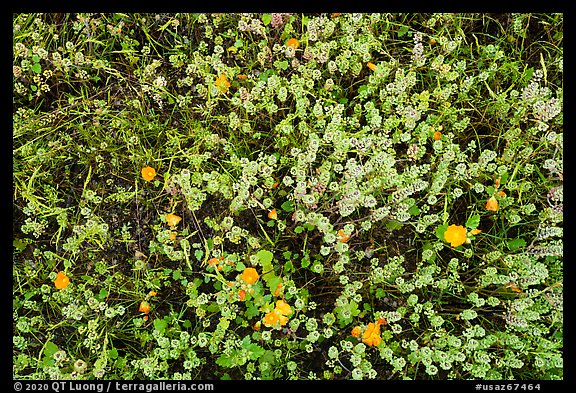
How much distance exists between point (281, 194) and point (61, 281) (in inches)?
47.4

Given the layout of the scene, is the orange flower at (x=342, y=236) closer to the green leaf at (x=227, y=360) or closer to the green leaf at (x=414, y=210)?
the green leaf at (x=414, y=210)

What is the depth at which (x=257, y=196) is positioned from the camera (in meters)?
2.49

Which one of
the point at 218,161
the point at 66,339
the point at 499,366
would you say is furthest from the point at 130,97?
the point at 499,366

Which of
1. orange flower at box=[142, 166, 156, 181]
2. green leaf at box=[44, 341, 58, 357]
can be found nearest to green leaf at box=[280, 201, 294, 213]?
orange flower at box=[142, 166, 156, 181]

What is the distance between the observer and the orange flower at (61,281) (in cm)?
253

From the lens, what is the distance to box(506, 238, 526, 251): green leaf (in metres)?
2.59

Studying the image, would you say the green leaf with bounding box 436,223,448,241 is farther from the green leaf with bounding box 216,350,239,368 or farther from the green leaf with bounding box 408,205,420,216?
the green leaf with bounding box 216,350,239,368

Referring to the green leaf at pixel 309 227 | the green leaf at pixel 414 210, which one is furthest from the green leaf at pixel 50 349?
the green leaf at pixel 414 210

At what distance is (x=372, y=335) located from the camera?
2410mm

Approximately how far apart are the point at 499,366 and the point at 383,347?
1.76ft

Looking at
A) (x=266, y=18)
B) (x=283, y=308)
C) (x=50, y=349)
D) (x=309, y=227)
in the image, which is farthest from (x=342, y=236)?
(x=50, y=349)

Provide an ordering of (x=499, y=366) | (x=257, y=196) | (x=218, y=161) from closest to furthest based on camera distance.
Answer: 1. (x=499, y=366)
2. (x=257, y=196)
3. (x=218, y=161)
